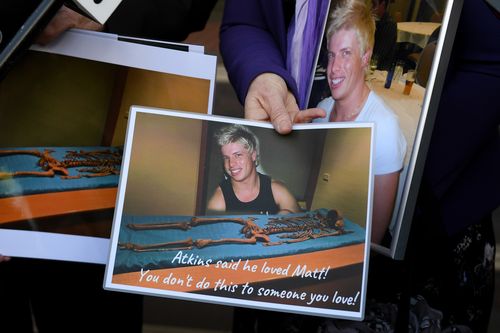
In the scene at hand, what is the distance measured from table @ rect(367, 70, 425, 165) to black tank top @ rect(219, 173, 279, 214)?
7.8 inches

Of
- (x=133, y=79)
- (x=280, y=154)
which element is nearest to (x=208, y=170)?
(x=280, y=154)

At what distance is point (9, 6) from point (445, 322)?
2.61 feet

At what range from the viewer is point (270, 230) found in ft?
3.22

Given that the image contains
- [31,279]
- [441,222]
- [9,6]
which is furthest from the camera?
[31,279]

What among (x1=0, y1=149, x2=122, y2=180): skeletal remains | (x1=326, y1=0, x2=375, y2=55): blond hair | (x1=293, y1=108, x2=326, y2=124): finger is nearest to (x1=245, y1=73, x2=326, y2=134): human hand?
(x1=293, y1=108, x2=326, y2=124): finger

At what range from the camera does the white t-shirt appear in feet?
3.24

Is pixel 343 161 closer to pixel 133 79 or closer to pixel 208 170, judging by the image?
pixel 208 170

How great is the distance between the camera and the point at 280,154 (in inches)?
39.6

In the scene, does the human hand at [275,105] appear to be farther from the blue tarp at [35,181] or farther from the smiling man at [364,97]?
the blue tarp at [35,181]

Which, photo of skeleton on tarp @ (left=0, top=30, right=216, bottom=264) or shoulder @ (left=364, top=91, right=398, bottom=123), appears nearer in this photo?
shoulder @ (left=364, top=91, right=398, bottom=123)

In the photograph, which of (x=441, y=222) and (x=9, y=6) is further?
(x=441, y=222)

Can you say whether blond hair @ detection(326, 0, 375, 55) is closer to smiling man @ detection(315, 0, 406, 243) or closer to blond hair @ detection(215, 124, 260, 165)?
smiling man @ detection(315, 0, 406, 243)

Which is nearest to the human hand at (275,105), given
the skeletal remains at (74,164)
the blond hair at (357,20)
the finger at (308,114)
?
the finger at (308,114)

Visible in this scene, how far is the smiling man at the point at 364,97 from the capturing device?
3.27 ft
